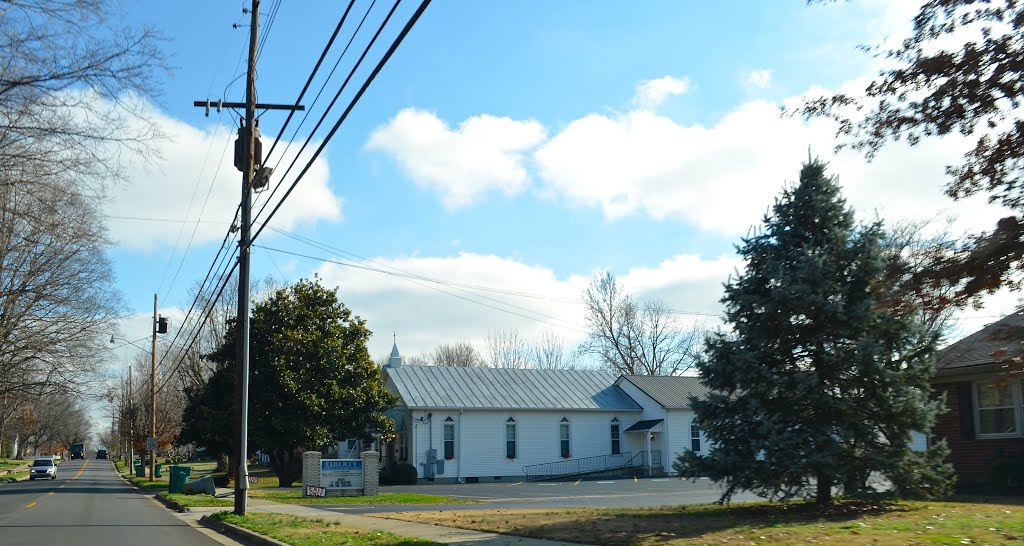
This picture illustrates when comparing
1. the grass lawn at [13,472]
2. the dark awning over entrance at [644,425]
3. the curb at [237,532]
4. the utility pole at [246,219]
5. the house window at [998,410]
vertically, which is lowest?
the grass lawn at [13,472]

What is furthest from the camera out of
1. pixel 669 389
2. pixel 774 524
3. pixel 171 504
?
pixel 669 389

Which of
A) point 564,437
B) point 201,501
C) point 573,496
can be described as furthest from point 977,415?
point 201,501

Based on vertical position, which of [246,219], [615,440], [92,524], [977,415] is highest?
[246,219]

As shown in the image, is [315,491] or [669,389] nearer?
[315,491]

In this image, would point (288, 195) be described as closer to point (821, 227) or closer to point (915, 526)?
point (821, 227)

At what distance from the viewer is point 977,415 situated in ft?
78.3

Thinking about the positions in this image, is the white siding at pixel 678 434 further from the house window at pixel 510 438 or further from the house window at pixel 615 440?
the house window at pixel 510 438

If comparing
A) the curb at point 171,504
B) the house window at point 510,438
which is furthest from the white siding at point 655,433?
the curb at point 171,504

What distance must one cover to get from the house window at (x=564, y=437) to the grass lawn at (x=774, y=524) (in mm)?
24659

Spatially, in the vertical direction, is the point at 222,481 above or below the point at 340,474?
below

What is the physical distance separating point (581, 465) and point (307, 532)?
95.7 ft

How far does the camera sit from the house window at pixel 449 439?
138ft

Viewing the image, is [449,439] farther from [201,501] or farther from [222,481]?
→ [201,501]

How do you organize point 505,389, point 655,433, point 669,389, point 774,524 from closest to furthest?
point 774,524 < point 655,433 < point 505,389 < point 669,389
